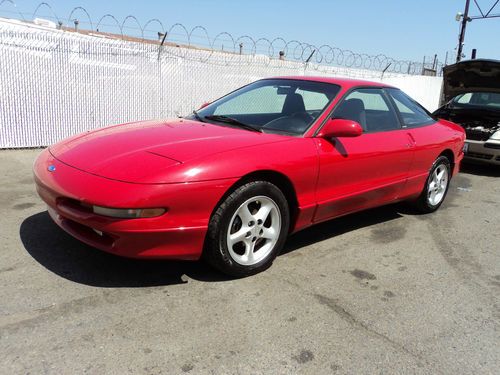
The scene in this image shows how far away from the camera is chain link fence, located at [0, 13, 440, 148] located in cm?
725

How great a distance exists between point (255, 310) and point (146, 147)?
1336 millimetres

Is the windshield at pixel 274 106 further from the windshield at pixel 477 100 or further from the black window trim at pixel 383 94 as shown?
the windshield at pixel 477 100

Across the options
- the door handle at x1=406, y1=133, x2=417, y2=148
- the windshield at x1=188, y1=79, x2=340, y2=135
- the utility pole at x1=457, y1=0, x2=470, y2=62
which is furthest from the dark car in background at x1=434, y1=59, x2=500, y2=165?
the utility pole at x1=457, y1=0, x2=470, y2=62

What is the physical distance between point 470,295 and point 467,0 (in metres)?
22.2

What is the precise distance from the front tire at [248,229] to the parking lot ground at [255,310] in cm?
13

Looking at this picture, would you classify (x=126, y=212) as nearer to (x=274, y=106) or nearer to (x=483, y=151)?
(x=274, y=106)

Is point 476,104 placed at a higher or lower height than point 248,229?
higher

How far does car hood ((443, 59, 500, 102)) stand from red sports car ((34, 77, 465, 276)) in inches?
179

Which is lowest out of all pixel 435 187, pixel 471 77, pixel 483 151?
pixel 435 187

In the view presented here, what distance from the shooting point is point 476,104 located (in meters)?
9.28

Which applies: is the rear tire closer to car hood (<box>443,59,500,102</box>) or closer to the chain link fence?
car hood (<box>443,59,500,102</box>)

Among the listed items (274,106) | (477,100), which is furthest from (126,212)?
(477,100)

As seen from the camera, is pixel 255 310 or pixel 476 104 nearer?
pixel 255 310

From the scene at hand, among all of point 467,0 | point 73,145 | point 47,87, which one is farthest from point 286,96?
point 467,0
